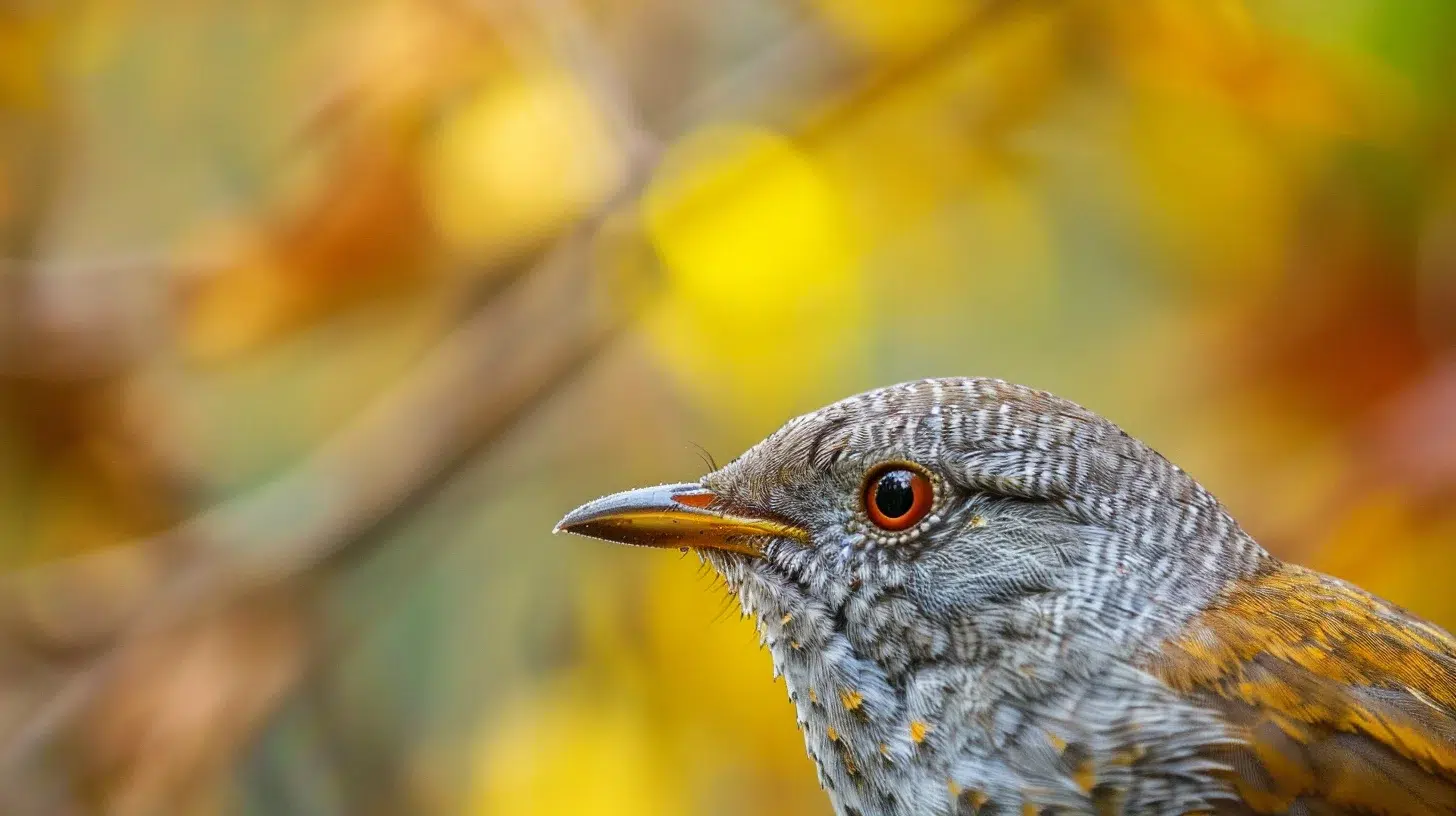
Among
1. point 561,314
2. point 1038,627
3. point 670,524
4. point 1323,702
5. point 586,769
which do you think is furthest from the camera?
point 586,769

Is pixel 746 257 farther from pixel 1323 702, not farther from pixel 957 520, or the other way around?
pixel 1323 702

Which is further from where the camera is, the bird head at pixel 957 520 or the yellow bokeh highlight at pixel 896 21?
the yellow bokeh highlight at pixel 896 21

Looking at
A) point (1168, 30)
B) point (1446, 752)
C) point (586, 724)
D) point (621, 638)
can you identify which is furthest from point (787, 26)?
point (1446, 752)

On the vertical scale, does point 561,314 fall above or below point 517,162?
below

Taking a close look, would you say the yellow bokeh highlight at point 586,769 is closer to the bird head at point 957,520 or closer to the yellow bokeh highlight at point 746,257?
the yellow bokeh highlight at point 746,257

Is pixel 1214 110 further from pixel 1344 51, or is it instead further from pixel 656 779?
pixel 656 779

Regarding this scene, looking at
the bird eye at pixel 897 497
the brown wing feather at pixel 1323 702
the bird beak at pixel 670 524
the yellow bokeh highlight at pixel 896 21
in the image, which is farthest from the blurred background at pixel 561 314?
the bird eye at pixel 897 497

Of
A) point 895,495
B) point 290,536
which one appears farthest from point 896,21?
point 290,536
